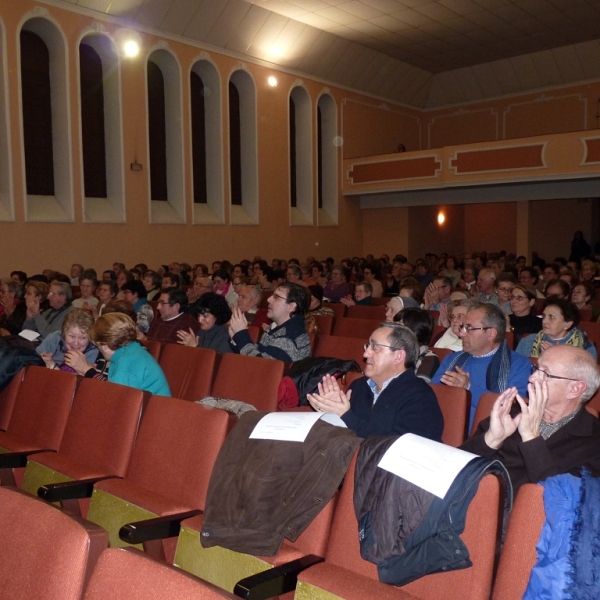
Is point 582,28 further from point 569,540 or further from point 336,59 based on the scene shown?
point 569,540

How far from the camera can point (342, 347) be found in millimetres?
4367

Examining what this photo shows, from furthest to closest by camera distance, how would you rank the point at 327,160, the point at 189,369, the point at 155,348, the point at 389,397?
the point at 327,160, the point at 155,348, the point at 189,369, the point at 389,397

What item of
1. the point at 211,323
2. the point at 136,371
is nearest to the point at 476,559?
the point at 136,371

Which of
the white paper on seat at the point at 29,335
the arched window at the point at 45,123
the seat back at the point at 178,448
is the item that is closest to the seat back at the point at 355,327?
the white paper on seat at the point at 29,335

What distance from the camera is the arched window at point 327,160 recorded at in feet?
48.7

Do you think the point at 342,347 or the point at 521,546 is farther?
the point at 342,347

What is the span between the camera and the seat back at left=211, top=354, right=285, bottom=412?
334 cm

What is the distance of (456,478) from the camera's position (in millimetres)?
1595

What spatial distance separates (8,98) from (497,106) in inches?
459

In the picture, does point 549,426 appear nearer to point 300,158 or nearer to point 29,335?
point 29,335

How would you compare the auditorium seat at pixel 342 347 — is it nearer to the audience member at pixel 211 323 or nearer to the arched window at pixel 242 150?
the audience member at pixel 211 323

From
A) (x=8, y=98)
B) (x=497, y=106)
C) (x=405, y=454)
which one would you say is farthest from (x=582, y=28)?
(x=405, y=454)

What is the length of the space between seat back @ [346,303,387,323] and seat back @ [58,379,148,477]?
11.9 feet

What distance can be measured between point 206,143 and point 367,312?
7570mm
